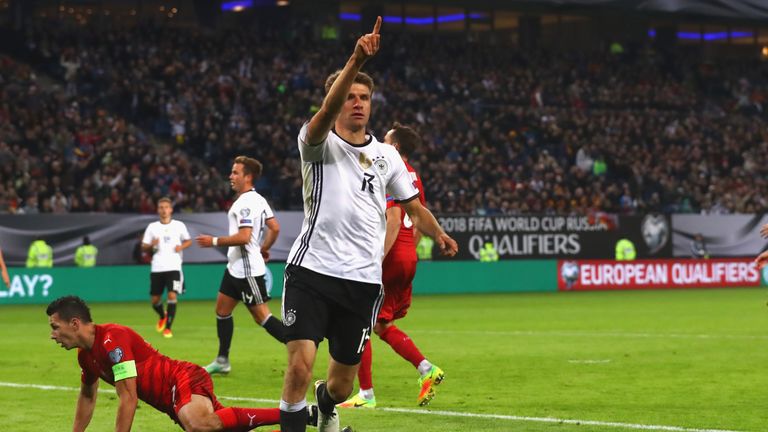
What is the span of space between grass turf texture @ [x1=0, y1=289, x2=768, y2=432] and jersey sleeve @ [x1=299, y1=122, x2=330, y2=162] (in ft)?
9.82

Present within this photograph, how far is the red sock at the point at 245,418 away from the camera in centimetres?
812

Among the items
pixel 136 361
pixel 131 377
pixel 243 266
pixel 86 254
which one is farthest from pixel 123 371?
pixel 86 254

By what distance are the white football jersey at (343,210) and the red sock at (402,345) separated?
3.39 metres

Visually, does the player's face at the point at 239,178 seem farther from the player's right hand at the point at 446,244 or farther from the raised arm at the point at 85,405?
the raised arm at the point at 85,405

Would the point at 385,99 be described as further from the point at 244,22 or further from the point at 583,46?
the point at 583,46

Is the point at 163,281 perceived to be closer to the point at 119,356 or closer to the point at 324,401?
the point at 324,401

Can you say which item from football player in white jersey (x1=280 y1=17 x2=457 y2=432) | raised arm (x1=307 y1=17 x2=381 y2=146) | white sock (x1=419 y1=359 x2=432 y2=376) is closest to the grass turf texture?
white sock (x1=419 y1=359 x2=432 y2=376)

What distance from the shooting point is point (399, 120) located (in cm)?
4122

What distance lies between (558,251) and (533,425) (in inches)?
1052

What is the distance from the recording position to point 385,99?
42.3 m

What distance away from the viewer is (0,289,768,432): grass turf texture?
1030cm

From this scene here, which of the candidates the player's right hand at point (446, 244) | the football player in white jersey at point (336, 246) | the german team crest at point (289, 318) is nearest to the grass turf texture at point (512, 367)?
the player's right hand at point (446, 244)

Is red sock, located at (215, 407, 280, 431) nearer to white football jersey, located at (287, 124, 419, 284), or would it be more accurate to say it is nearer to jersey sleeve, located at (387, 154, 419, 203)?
white football jersey, located at (287, 124, 419, 284)

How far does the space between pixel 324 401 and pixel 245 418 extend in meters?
0.57
